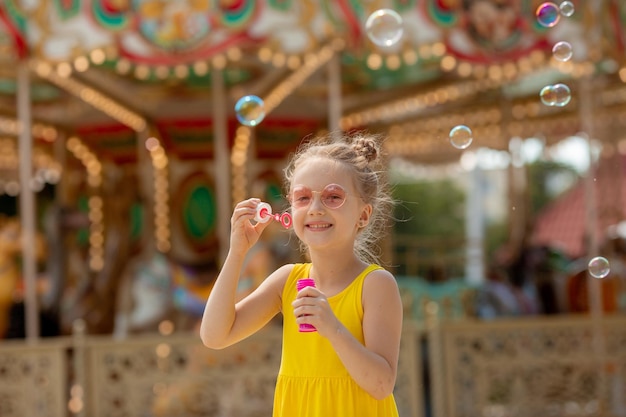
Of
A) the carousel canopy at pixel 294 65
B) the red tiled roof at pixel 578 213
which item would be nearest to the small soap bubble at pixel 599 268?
the carousel canopy at pixel 294 65

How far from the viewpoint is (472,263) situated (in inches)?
486

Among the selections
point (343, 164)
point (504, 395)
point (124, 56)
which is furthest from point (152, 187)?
point (343, 164)

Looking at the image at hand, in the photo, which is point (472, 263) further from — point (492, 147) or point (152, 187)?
point (152, 187)

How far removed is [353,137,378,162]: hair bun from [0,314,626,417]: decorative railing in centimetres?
389

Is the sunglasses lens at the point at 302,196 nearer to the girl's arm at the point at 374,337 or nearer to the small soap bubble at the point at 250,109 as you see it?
the girl's arm at the point at 374,337

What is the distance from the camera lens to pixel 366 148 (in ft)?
7.77

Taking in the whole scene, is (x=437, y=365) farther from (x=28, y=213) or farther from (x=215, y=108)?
(x=215, y=108)

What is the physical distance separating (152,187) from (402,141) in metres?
3.75

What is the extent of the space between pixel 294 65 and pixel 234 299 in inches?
206

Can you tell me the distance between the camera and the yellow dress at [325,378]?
7.12 ft

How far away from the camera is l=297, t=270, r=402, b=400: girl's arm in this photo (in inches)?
81.0

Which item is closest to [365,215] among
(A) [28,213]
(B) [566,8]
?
(B) [566,8]

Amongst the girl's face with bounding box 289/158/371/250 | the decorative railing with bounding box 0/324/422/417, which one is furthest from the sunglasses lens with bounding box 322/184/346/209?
the decorative railing with bounding box 0/324/422/417

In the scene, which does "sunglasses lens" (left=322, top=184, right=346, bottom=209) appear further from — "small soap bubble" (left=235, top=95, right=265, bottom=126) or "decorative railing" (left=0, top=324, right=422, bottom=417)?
"decorative railing" (left=0, top=324, right=422, bottom=417)
